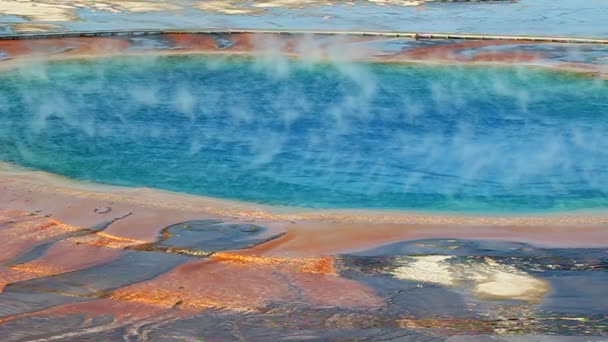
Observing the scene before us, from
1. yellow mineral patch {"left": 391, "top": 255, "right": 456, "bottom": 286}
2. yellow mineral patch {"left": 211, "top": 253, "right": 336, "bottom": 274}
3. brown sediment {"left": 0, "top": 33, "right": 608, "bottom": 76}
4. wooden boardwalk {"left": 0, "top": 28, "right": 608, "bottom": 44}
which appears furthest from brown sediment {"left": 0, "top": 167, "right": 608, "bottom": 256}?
wooden boardwalk {"left": 0, "top": 28, "right": 608, "bottom": 44}

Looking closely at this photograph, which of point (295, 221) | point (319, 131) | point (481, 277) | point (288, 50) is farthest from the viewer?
point (288, 50)

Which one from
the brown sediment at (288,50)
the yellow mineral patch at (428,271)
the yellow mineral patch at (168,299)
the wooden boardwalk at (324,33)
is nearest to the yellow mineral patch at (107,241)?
the yellow mineral patch at (168,299)

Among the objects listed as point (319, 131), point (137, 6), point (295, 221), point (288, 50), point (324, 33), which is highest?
point (137, 6)

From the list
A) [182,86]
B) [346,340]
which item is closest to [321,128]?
[182,86]

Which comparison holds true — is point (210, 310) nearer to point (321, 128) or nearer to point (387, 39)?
point (321, 128)

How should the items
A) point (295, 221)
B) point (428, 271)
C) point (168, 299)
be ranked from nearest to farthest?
point (168, 299), point (428, 271), point (295, 221)

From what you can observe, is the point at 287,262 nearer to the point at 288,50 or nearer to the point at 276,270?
the point at 276,270

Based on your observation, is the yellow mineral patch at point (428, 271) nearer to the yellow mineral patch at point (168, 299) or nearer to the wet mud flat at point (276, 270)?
the wet mud flat at point (276, 270)

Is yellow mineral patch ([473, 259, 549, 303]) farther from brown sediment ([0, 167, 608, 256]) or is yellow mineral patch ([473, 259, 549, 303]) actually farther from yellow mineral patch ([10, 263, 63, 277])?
yellow mineral patch ([10, 263, 63, 277])

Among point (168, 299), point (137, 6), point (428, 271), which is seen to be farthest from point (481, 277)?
point (137, 6)
